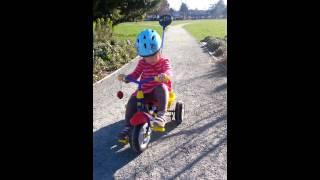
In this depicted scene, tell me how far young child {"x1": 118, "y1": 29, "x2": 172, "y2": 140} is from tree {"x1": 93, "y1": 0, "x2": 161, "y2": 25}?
8.52 m

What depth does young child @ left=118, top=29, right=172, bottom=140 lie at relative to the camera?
4285 mm

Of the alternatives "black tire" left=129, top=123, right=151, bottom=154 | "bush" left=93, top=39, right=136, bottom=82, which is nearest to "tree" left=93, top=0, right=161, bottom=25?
"bush" left=93, top=39, right=136, bottom=82

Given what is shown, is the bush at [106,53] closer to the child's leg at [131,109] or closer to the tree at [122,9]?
the tree at [122,9]

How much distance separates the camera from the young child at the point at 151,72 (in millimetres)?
4285

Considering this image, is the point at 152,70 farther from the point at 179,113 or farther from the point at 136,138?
the point at 136,138

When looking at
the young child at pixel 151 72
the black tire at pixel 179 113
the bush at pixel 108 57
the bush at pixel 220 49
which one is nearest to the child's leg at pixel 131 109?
the young child at pixel 151 72

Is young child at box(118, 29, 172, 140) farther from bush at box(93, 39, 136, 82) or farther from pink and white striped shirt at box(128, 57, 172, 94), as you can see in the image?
bush at box(93, 39, 136, 82)

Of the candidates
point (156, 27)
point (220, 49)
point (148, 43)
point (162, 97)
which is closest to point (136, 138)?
point (162, 97)

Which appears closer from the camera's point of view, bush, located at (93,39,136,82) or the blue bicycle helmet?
the blue bicycle helmet

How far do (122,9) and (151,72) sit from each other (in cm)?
1258

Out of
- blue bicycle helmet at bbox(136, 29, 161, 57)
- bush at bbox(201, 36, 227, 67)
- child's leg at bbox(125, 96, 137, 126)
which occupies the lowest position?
child's leg at bbox(125, 96, 137, 126)

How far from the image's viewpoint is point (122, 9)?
53.9 ft

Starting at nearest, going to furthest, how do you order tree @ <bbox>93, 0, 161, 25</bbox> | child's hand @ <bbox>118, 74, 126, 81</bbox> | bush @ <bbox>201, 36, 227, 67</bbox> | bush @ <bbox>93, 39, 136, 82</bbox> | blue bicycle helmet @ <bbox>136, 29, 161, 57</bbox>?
blue bicycle helmet @ <bbox>136, 29, 161, 57</bbox>, child's hand @ <bbox>118, 74, 126, 81</bbox>, bush @ <bbox>93, 39, 136, 82</bbox>, bush @ <bbox>201, 36, 227, 67</bbox>, tree @ <bbox>93, 0, 161, 25</bbox>
